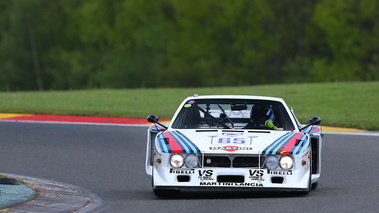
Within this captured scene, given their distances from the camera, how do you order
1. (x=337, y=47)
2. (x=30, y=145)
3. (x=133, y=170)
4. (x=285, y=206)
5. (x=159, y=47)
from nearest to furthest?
(x=285, y=206) < (x=133, y=170) < (x=30, y=145) < (x=337, y=47) < (x=159, y=47)

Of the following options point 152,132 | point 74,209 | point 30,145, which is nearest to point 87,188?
point 152,132

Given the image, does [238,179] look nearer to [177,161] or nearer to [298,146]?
[177,161]

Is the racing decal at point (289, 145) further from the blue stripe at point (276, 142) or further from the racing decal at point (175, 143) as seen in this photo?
the racing decal at point (175, 143)

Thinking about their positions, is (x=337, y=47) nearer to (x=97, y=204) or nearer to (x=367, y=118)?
(x=367, y=118)

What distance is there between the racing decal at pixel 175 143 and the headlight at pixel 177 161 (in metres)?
0.06

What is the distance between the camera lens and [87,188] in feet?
35.9

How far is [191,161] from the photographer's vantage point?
9.38 m

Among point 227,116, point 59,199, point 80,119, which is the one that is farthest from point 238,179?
point 80,119

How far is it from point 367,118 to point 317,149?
1318cm

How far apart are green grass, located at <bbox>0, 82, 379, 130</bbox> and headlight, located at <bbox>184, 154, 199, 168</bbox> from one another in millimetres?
11769

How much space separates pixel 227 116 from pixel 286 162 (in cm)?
175

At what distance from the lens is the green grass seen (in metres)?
24.5

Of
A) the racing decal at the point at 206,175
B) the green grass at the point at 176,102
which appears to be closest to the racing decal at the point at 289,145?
the racing decal at the point at 206,175

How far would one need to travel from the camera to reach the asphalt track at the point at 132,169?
9.14 metres
